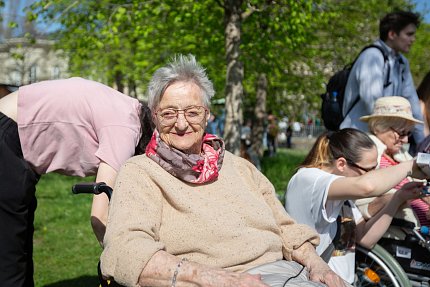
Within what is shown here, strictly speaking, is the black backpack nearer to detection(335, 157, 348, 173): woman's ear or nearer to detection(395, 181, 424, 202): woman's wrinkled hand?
detection(395, 181, 424, 202): woman's wrinkled hand

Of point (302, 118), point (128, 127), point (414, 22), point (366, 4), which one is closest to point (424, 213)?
point (414, 22)

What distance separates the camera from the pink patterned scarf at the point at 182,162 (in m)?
2.73

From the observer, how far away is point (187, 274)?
2357 mm

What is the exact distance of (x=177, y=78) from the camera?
2.81 metres

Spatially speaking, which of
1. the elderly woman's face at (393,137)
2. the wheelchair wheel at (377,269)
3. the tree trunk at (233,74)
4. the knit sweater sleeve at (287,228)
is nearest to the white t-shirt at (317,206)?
the wheelchair wheel at (377,269)

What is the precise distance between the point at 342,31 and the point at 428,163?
12.0 meters

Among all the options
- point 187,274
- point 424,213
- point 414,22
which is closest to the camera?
point 187,274

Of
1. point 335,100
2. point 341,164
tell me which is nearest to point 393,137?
point 341,164

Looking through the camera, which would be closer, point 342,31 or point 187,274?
point 187,274

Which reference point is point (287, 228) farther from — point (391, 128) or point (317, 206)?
point (391, 128)

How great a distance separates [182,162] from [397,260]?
6.40ft

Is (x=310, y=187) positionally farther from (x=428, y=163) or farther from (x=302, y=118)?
(x=302, y=118)

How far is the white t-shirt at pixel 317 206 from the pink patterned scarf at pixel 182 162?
2.57 ft

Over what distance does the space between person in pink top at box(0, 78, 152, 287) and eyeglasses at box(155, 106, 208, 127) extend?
194 mm
